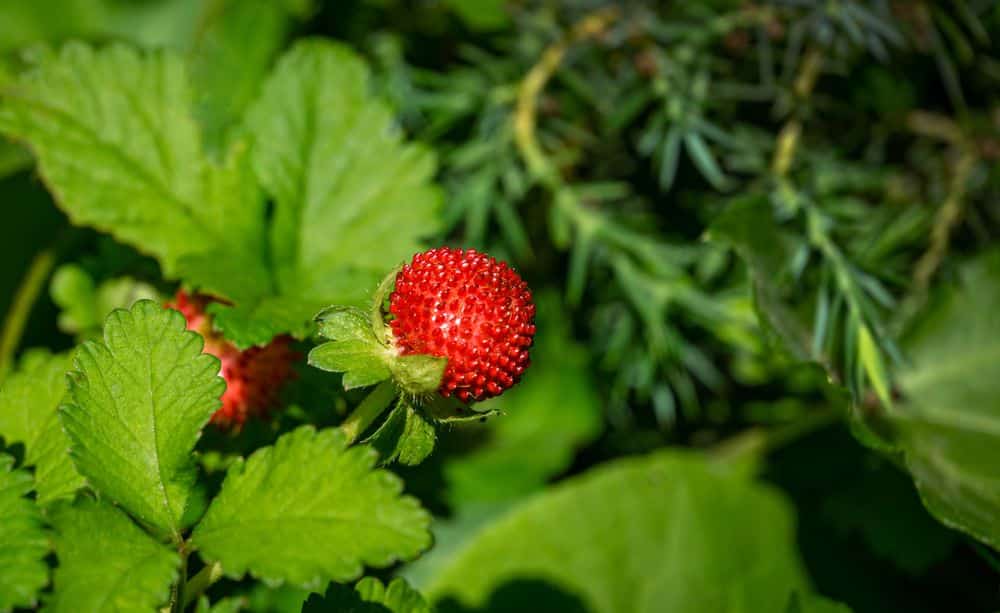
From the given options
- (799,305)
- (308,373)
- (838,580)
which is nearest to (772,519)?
(838,580)

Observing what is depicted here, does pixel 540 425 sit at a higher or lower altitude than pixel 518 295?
lower

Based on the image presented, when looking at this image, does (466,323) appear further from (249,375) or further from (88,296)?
(88,296)

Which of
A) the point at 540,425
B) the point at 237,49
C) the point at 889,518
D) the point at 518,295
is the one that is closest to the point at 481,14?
the point at 237,49

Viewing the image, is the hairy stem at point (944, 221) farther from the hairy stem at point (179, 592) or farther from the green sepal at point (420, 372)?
the hairy stem at point (179, 592)

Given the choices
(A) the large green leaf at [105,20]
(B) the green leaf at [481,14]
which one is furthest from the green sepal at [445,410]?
(A) the large green leaf at [105,20]

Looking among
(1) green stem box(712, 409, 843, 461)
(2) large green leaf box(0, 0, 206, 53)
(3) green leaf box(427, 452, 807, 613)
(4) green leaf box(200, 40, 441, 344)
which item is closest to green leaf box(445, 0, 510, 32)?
→ (4) green leaf box(200, 40, 441, 344)

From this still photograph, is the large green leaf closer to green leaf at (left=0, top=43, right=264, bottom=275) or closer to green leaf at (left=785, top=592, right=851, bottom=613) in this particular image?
green leaf at (left=0, top=43, right=264, bottom=275)

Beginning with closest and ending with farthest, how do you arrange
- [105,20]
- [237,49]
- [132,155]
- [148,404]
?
[148,404] → [132,155] → [237,49] → [105,20]
